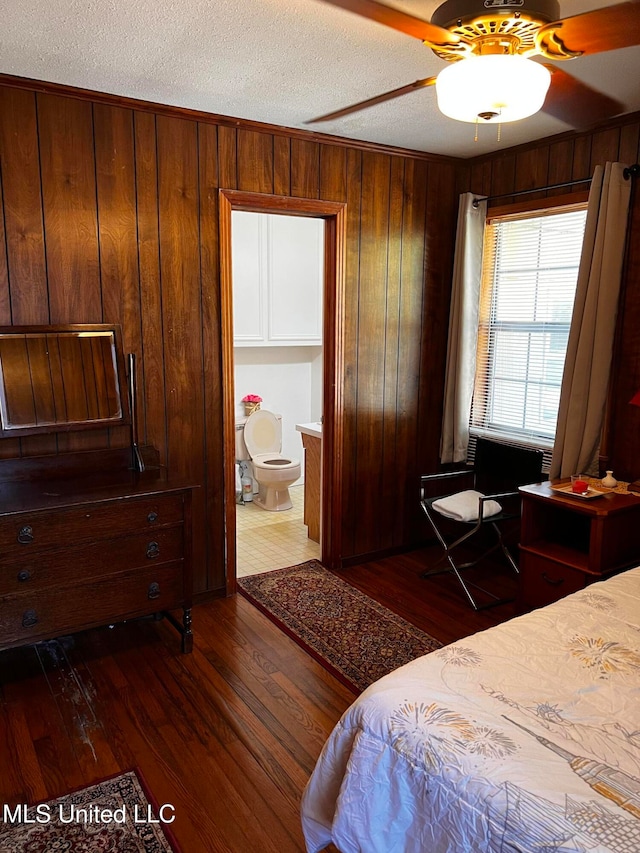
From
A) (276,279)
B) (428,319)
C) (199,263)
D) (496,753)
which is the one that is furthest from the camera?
(276,279)

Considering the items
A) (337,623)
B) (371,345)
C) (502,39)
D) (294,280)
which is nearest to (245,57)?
(502,39)

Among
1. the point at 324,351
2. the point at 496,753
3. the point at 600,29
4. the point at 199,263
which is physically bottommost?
the point at 496,753

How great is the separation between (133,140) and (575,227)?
90.9 inches

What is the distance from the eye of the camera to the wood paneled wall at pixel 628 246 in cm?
315

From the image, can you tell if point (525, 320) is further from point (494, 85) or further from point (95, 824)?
point (95, 824)

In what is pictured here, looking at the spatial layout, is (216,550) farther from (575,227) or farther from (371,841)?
(575,227)

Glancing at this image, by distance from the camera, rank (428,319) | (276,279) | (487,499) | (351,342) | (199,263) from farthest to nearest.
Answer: (276,279)
(428,319)
(351,342)
(487,499)
(199,263)

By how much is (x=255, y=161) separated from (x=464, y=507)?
2.16 m

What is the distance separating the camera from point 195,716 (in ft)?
8.27

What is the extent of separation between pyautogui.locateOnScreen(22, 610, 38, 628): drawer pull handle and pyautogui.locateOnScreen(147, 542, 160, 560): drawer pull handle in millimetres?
499

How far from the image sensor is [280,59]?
2406mm

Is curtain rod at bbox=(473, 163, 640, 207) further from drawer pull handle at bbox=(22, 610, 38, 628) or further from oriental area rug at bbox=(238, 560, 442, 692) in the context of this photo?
drawer pull handle at bbox=(22, 610, 38, 628)

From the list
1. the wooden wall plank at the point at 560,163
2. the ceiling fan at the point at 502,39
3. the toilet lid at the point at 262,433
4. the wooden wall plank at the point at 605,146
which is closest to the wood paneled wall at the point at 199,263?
the wooden wall plank at the point at 560,163

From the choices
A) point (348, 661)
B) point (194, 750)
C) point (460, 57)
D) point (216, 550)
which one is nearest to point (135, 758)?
point (194, 750)
